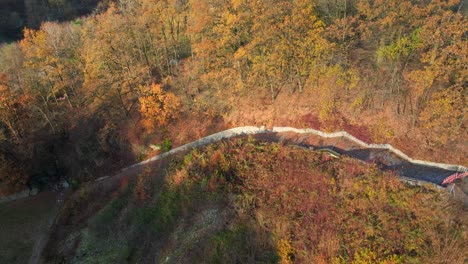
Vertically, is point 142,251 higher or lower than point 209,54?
lower

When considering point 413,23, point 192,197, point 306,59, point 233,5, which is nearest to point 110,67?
point 233,5

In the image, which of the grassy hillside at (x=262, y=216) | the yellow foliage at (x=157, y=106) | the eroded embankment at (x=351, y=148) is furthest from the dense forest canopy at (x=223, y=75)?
the grassy hillside at (x=262, y=216)

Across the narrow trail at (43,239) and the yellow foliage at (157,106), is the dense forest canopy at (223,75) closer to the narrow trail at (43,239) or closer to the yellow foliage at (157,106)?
the yellow foliage at (157,106)

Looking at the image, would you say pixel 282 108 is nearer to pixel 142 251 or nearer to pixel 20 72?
pixel 142 251

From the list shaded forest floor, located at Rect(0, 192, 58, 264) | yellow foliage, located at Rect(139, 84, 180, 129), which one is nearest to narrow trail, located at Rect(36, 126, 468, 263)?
shaded forest floor, located at Rect(0, 192, 58, 264)

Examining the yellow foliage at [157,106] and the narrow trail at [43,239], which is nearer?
the narrow trail at [43,239]
